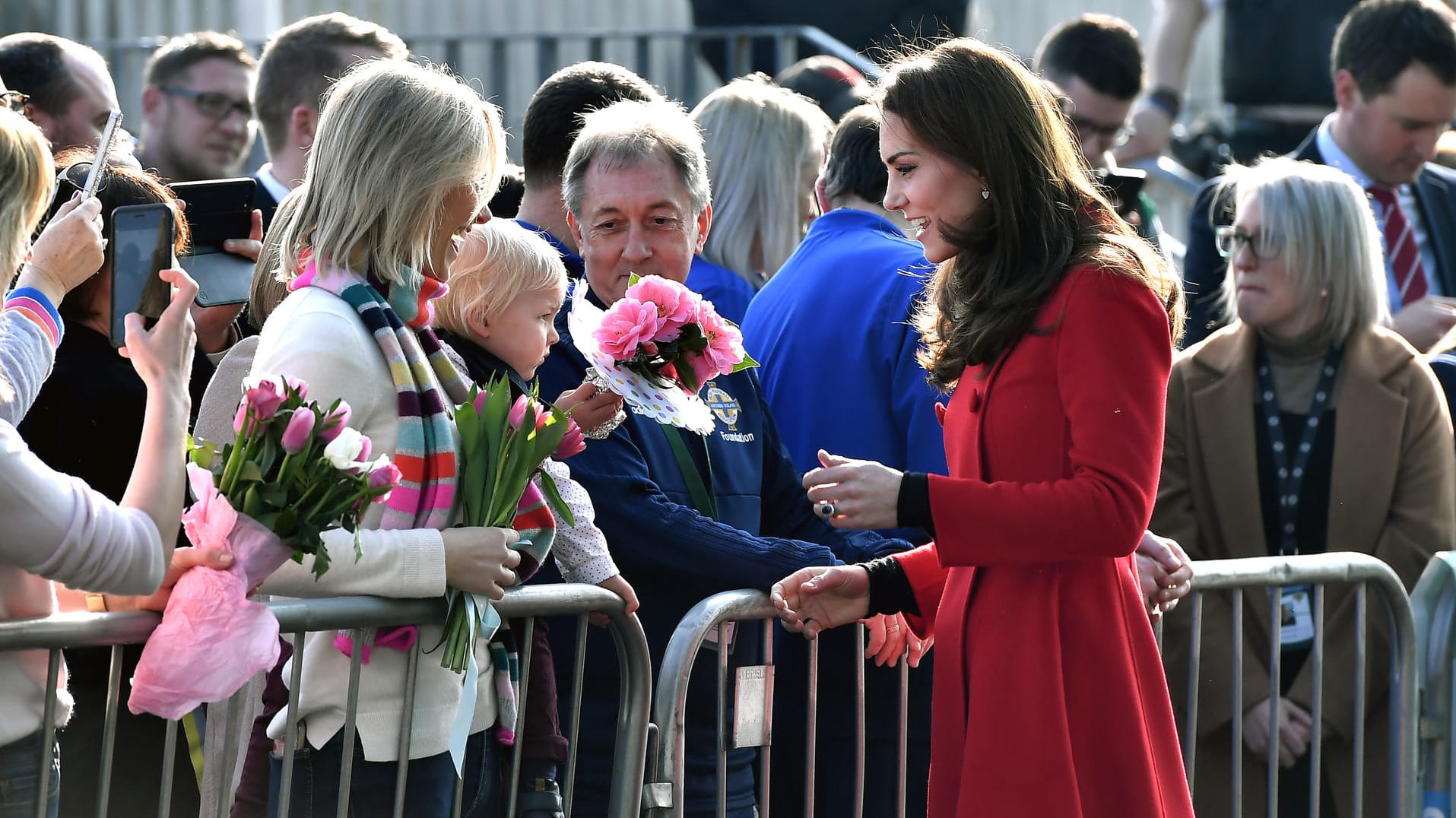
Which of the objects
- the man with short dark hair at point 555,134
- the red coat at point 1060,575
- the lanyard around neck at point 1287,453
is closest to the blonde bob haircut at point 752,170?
→ the man with short dark hair at point 555,134

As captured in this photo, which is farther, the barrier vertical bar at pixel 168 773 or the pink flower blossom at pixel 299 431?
the barrier vertical bar at pixel 168 773

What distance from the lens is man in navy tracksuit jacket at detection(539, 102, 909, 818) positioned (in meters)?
3.41

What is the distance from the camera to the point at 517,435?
9.45ft

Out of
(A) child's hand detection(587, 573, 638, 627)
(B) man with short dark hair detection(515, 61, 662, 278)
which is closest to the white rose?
(A) child's hand detection(587, 573, 638, 627)

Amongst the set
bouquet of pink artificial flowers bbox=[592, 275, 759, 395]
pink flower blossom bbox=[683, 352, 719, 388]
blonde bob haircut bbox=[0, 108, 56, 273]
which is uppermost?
blonde bob haircut bbox=[0, 108, 56, 273]

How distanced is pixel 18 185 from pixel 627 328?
3.51 feet

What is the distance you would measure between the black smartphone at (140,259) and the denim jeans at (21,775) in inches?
25.6

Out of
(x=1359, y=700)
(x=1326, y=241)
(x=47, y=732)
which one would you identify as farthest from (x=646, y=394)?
(x=1326, y=241)

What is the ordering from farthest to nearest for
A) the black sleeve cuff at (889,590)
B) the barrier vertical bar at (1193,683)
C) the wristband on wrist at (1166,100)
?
the wristband on wrist at (1166,100) < the barrier vertical bar at (1193,683) < the black sleeve cuff at (889,590)

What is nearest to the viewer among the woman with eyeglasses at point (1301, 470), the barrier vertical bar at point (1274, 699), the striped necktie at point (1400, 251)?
the barrier vertical bar at point (1274, 699)

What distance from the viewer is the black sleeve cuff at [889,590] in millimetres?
3309

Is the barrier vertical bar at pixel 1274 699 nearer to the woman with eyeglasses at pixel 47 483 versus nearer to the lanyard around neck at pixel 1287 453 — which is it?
the lanyard around neck at pixel 1287 453

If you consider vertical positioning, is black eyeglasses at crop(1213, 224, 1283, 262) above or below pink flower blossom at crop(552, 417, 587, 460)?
below

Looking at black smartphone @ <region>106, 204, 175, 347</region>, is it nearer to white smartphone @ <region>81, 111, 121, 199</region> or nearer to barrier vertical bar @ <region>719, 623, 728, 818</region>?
white smartphone @ <region>81, 111, 121, 199</region>
